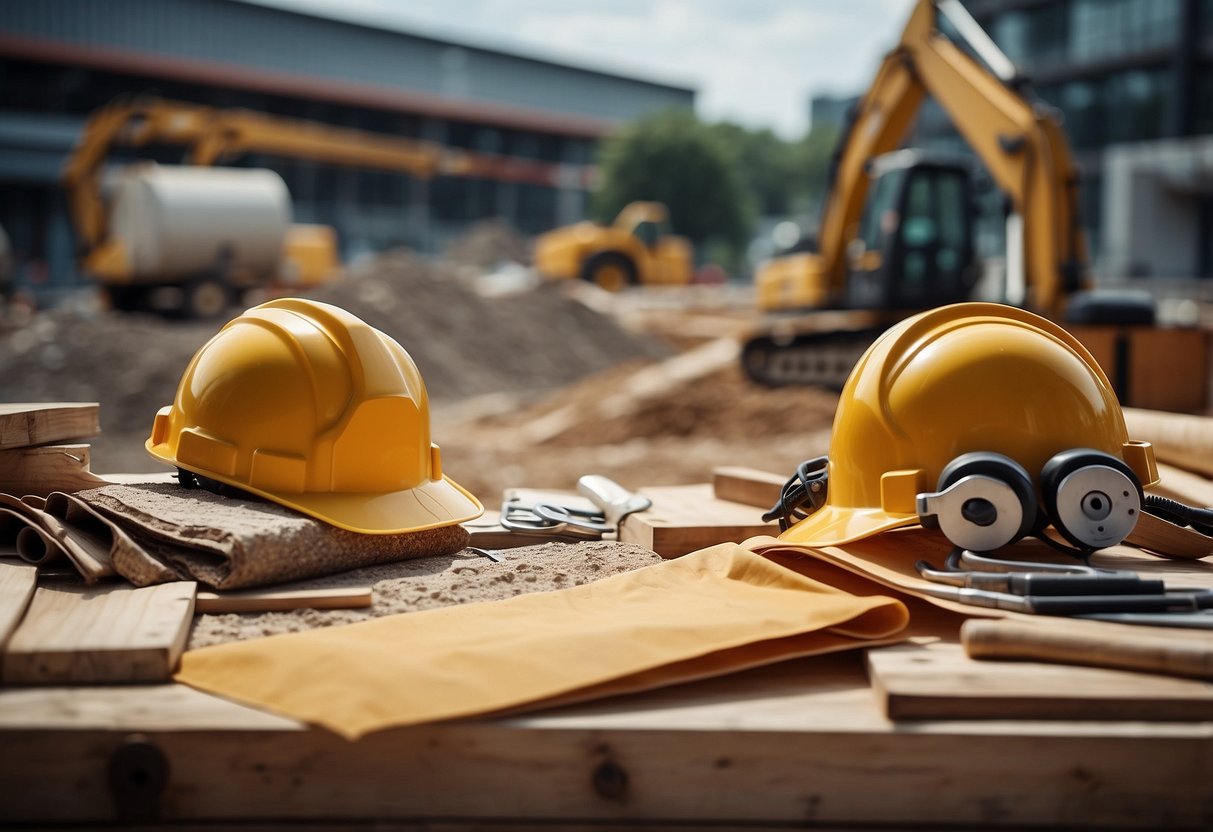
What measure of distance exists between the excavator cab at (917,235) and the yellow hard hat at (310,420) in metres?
9.64

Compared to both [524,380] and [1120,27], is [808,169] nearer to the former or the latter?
[1120,27]

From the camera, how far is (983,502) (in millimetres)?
2912

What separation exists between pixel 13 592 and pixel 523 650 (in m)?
1.30

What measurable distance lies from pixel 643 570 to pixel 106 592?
1.39 meters

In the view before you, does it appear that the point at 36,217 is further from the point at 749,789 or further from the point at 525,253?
the point at 749,789

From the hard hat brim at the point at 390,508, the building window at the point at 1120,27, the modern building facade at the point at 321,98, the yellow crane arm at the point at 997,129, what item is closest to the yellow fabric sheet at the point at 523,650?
the hard hat brim at the point at 390,508

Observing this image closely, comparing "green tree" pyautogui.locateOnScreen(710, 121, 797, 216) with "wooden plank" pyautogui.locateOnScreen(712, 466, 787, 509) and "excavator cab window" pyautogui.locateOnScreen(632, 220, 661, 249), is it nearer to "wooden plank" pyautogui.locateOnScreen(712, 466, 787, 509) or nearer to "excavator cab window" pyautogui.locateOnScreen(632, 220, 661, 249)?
"excavator cab window" pyautogui.locateOnScreen(632, 220, 661, 249)

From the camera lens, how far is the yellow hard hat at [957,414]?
305 cm

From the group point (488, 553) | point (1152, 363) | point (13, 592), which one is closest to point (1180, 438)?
point (488, 553)

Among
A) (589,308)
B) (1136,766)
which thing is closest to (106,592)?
(1136,766)

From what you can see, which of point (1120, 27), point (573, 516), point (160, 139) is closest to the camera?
point (573, 516)

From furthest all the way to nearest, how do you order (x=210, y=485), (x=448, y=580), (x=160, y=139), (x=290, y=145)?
(x=290, y=145) → (x=160, y=139) → (x=210, y=485) → (x=448, y=580)

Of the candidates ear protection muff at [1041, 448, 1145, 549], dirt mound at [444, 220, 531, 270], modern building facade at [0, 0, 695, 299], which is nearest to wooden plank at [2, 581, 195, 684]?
ear protection muff at [1041, 448, 1145, 549]

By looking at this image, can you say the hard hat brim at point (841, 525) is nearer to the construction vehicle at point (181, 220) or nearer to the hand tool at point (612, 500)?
the hand tool at point (612, 500)
